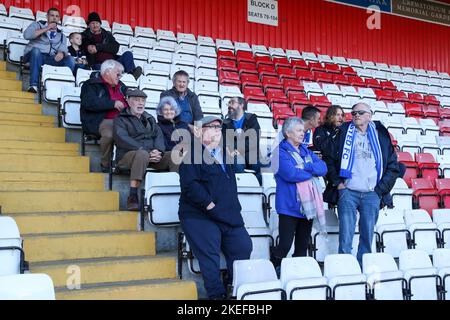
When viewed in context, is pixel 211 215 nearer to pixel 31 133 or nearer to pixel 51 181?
pixel 51 181

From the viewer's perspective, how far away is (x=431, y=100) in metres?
10.7

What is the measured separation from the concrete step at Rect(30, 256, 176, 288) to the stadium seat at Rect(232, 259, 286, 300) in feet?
1.86

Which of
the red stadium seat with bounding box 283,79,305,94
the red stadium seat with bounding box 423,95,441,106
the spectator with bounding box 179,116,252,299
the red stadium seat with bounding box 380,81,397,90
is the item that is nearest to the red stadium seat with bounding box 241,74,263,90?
the red stadium seat with bounding box 283,79,305,94

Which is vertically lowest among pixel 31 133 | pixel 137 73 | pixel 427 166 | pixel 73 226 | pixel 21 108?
pixel 73 226

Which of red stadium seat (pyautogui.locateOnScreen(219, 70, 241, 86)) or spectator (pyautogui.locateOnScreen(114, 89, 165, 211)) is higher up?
red stadium seat (pyautogui.locateOnScreen(219, 70, 241, 86))

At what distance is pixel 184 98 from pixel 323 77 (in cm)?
520

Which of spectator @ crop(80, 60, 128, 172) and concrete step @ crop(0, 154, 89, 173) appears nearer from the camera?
concrete step @ crop(0, 154, 89, 173)

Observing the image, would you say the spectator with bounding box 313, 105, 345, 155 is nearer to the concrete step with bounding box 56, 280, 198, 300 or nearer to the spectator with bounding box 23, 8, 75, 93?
the concrete step with bounding box 56, 280, 198, 300

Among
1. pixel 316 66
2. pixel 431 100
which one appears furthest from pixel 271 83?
pixel 431 100

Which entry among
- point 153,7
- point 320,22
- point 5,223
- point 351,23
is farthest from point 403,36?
point 5,223

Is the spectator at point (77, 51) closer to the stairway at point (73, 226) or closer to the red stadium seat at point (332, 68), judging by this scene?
the stairway at point (73, 226)

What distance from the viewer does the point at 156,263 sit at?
3.73m

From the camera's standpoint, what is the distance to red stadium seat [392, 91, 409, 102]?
10141 mm

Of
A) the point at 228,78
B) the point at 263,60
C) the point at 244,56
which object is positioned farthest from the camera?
the point at 263,60
